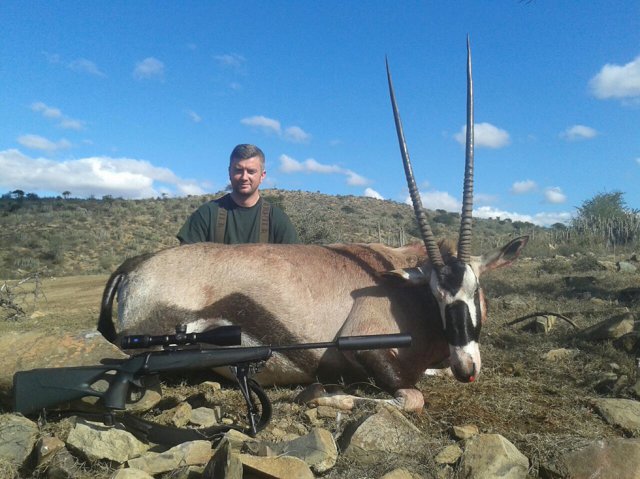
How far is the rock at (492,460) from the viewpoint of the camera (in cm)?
275

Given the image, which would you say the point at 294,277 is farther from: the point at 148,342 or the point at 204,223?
the point at 204,223

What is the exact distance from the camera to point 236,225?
651 cm

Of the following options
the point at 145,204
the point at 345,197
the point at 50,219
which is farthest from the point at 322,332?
the point at 345,197

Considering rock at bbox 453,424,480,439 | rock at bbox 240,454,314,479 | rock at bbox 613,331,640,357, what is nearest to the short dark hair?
rock at bbox 453,424,480,439

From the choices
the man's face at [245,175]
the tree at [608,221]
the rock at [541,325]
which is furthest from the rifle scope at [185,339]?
the tree at [608,221]

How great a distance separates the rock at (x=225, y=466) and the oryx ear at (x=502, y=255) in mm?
3234

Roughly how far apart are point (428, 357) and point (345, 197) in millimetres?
55904

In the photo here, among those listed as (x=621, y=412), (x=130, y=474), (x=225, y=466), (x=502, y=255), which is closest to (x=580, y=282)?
(x=502, y=255)

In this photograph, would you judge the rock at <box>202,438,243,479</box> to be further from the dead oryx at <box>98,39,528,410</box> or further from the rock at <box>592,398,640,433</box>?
the rock at <box>592,398,640,433</box>

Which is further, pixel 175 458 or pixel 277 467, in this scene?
pixel 175 458

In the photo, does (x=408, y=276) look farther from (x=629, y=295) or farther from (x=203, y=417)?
(x=629, y=295)

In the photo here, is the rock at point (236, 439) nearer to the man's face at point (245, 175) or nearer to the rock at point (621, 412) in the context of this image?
the rock at point (621, 412)

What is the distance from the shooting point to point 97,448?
288 cm

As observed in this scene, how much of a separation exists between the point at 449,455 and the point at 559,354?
295 centimetres
